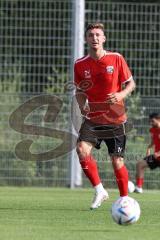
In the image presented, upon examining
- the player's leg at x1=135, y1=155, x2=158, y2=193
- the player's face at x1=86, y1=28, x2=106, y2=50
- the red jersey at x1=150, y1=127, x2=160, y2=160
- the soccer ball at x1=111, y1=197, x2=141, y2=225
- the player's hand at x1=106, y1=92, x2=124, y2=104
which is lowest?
the player's leg at x1=135, y1=155, x2=158, y2=193

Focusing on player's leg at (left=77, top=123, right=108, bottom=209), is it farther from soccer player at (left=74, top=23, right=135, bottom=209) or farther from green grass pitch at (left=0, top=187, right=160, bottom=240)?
green grass pitch at (left=0, top=187, right=160, bottom=240)

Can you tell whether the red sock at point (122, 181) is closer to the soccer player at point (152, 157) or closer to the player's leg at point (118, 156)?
the player's leg at point (118, 156)

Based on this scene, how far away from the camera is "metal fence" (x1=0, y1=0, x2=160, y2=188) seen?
18.9m

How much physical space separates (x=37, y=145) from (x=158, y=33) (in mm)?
3710

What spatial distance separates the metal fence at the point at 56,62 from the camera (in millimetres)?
18922

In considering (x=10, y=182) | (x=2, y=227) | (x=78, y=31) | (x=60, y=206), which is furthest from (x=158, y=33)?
(x=2, y=227)

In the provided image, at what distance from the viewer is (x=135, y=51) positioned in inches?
760

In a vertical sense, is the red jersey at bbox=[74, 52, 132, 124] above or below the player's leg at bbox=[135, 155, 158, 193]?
above

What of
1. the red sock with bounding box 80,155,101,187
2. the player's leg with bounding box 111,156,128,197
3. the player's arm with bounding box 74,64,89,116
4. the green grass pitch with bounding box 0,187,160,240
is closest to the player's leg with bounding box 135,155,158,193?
the green grass pitch with bounding box 0,187,160,240

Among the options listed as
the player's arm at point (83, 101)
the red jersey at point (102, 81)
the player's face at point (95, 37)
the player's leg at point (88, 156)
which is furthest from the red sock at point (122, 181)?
the player's face at point (95, 37)

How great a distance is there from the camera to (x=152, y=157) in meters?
17.1

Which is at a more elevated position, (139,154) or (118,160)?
(118,160)

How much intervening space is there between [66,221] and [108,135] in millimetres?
1773

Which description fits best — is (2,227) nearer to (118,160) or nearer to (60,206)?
(118,160)
